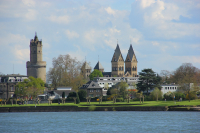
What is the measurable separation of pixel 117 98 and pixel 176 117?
2915 centimetres

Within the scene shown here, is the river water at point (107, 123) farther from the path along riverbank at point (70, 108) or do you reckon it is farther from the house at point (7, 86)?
the house at point (7, 86)

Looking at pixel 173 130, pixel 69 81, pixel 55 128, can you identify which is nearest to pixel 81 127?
pixel 55 128

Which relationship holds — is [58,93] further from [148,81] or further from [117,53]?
[117,53]

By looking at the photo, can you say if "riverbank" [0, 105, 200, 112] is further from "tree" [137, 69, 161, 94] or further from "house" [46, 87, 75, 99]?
"house" [46, 87, 75, 99]

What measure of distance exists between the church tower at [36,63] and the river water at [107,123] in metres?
85.6

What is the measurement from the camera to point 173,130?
4647cm

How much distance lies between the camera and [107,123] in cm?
5391

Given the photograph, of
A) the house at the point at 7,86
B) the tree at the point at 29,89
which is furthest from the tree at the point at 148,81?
the house at the point at 7,86

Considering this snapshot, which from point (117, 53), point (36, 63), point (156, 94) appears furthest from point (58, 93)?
point (117, 53)

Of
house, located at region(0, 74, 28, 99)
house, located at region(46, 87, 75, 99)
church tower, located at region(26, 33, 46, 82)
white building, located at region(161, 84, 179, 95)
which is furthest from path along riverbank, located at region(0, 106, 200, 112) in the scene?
church tower, located at region(26, 33, 46, 82)

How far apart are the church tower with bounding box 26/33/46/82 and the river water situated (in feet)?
281

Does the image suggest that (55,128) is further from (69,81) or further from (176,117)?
(69,81)

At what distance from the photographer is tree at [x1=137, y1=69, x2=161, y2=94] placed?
91.1 m

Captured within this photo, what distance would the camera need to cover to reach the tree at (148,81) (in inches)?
3585
